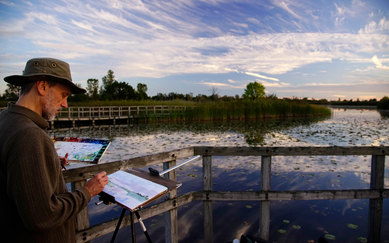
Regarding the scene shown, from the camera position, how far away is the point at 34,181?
3.51 feet

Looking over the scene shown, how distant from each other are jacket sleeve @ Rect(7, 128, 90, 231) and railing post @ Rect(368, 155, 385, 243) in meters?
3.31

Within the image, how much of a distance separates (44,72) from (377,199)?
364cm

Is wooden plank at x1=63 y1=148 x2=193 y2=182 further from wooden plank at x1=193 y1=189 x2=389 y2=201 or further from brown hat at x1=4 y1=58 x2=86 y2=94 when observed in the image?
brown hat at x1=4 y1=58 x2=86 y2=94

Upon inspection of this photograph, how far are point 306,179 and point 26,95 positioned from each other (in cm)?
685

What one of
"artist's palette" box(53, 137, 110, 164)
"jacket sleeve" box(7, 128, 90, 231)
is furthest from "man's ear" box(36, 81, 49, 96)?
"artist's palette" box(53, 137, 110, 164)

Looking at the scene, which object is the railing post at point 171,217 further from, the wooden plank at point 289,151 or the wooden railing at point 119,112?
Result: the wooden railing at point 119,112

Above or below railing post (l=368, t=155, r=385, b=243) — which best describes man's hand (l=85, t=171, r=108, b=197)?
above

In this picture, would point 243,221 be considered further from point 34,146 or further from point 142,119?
point 142,119

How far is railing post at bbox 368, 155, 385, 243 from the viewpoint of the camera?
9.80ft

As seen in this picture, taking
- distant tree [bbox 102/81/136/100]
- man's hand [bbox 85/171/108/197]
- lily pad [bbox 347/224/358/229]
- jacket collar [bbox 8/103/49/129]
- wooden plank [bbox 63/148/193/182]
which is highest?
distant tree [bbox 102/81/136/100]

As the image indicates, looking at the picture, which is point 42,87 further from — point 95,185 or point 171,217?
point 171,217

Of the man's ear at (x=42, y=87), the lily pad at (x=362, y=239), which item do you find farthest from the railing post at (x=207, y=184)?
the lily pad at (x=362, y=239)

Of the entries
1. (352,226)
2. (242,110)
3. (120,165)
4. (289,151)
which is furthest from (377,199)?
(242,110)

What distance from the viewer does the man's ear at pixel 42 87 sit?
1.28 meters
